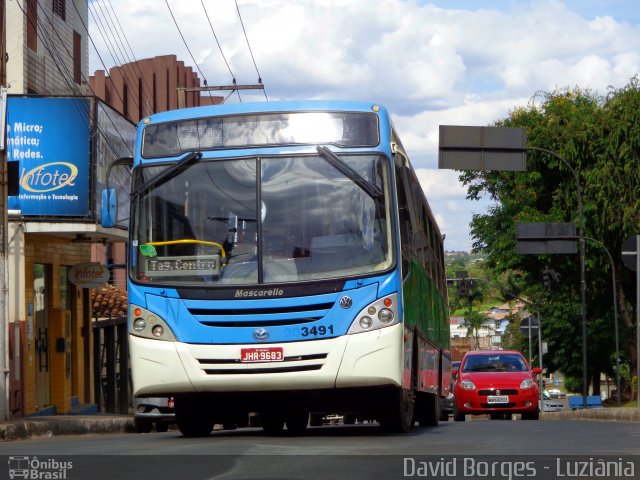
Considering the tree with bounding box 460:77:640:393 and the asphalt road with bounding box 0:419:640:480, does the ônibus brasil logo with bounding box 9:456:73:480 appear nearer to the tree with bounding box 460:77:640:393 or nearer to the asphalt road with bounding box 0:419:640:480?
the asphalt road with bounding box 0:419:640:480

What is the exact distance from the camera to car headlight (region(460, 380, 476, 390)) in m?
26.5

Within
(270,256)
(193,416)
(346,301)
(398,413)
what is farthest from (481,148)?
(346,301)

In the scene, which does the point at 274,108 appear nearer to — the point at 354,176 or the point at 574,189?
the point at 354,176

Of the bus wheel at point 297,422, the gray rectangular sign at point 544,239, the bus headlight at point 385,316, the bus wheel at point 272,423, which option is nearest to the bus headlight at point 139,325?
the bus headlight at point 385,316

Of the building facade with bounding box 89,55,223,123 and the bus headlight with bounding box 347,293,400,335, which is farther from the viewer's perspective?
the building facade with bounding box 89,55,223,123

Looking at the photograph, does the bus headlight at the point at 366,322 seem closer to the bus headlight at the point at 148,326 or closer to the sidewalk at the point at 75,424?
the bus headlight at the point at 148,326

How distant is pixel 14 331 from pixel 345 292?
15.1m

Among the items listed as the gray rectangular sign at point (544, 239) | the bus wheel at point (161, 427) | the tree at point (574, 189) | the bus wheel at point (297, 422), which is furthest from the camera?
the tree at point (574, 189)

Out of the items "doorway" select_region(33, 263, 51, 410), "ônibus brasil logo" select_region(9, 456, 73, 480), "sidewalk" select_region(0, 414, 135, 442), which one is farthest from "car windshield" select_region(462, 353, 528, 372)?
"ônibus brasil logo" select_region(9, 456, 73, 480)

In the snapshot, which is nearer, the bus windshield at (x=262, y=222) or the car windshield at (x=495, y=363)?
the bus windshield at (x=262, y=222)

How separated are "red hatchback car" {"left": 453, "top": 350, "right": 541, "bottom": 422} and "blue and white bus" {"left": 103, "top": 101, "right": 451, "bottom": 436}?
41.0 feet

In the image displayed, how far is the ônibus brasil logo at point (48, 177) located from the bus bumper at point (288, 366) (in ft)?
50.0

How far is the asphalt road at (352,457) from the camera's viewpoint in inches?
356

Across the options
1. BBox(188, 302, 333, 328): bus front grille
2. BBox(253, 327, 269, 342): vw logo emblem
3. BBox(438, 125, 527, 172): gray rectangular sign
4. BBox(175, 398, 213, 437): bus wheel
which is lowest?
BBox(175, 398, 213, 437): bus wheel
